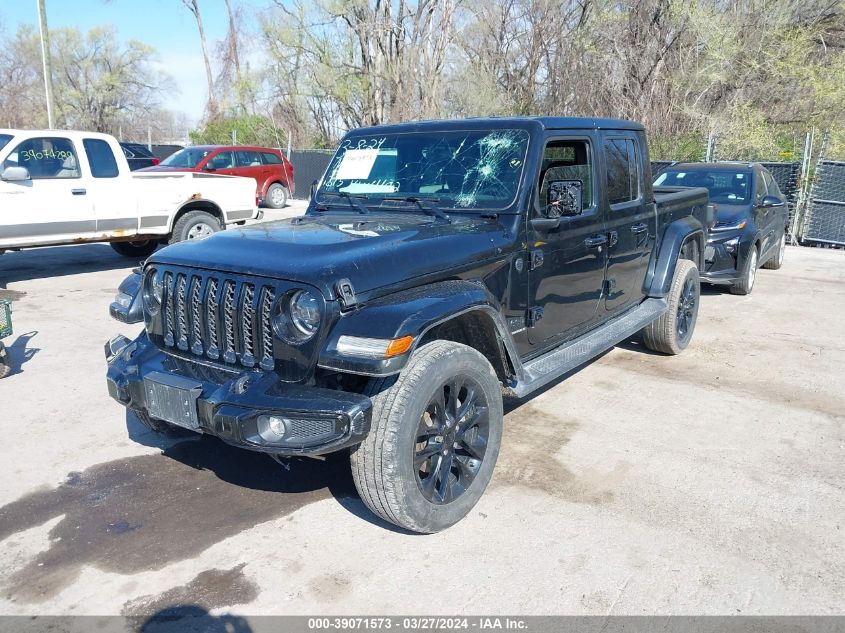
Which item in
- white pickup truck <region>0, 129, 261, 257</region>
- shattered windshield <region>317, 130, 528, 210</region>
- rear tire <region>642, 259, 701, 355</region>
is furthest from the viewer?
white pickup truck <region>0, 129, 261, 257</region>

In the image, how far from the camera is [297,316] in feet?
10.4

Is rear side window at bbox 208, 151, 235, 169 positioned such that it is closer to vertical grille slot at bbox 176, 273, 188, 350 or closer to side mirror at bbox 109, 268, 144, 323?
side mirror at bbox 109, 268, 144, 323

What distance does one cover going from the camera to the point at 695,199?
6.77 metres

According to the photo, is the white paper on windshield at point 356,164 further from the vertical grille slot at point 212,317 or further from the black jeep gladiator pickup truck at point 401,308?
the vertical grille slot at point 212,317

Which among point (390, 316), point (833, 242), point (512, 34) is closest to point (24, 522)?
point (390, 316)

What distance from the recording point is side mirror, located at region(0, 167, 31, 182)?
841 cm

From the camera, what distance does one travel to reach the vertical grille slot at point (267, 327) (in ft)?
10.6

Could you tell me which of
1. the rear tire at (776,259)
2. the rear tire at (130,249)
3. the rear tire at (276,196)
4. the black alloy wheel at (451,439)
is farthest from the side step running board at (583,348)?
the rear tire at (276,196)

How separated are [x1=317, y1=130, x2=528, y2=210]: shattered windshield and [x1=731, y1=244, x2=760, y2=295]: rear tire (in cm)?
575

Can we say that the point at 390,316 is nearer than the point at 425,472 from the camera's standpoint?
Yes

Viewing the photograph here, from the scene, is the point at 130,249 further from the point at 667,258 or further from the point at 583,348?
the point at 583,348

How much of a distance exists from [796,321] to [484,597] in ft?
21.4

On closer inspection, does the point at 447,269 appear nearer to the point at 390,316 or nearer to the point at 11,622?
the point at 390,316

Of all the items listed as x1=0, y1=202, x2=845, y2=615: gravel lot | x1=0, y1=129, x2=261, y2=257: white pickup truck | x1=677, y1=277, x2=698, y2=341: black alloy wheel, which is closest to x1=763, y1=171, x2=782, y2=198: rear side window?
x1=677, y1=277, x2=698, y2=341: black alloy wheel
